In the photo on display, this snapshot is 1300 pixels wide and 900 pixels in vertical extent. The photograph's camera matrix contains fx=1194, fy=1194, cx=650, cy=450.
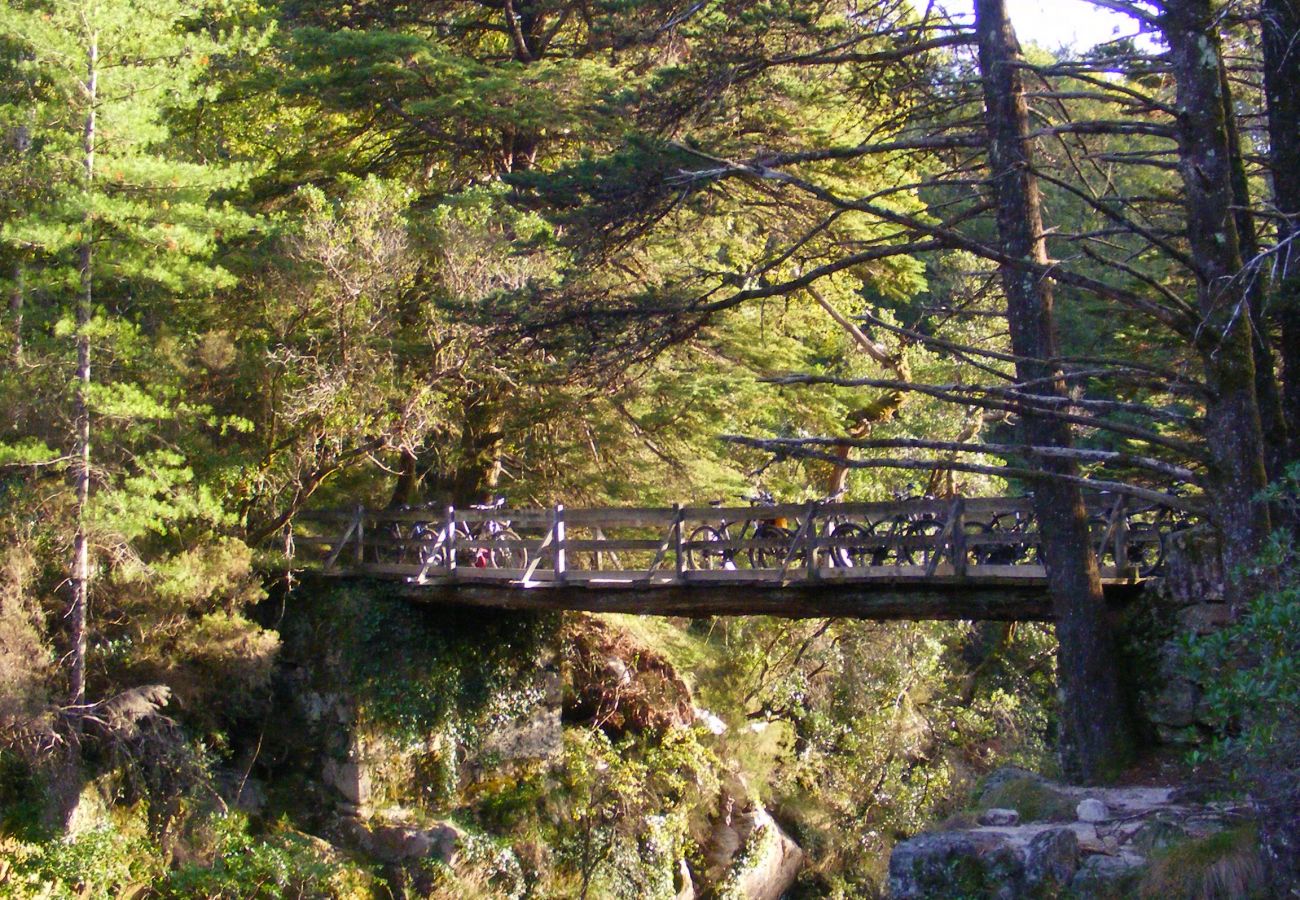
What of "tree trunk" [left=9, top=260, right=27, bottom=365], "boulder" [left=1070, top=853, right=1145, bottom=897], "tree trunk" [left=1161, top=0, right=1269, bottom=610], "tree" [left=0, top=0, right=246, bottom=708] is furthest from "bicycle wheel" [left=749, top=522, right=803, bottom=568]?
"tree trunk" [left=9, top=260, right=27, bottom=365]

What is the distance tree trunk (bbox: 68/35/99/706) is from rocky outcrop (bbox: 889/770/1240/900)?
29.9ft

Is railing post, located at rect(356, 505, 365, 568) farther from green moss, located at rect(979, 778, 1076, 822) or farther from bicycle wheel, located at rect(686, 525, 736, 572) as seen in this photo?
green moss, located at rect(979, 778, 1076, 822)

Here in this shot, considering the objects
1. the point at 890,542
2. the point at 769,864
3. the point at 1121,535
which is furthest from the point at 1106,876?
the point at 769,864

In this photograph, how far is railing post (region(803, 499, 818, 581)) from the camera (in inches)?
464

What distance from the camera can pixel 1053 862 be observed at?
23.0 feet

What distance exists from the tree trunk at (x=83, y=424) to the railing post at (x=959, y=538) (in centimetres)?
878

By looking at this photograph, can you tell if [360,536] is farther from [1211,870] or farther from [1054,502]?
[1211,870]

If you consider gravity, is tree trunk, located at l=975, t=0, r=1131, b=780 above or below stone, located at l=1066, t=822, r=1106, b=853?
above

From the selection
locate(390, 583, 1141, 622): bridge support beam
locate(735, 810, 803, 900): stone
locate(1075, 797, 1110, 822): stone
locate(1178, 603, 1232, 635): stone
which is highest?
locate(390, 583, 1141, 622): bridge support beam

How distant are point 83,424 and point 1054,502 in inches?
385

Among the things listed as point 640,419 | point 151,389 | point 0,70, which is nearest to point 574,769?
point 640,419

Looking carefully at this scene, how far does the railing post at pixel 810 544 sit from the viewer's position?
38.7 feet

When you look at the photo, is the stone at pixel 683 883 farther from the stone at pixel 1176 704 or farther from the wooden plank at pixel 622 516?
the stone at pixel 1176 704

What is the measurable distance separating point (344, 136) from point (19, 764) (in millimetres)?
9018
